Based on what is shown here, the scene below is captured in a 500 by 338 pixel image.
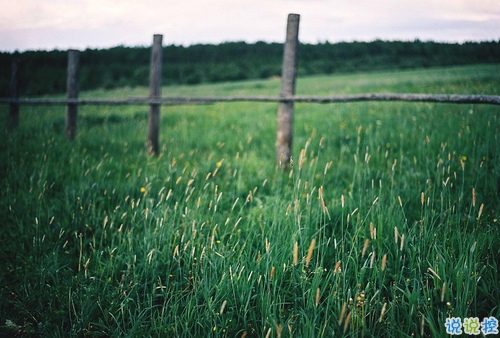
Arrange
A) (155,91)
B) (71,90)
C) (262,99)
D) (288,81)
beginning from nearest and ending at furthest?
(288,81), (262,99), (155,91), (71,90)

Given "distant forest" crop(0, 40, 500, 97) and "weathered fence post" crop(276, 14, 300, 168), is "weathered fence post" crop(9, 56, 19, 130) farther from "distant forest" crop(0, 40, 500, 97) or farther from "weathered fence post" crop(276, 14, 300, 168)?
"distant forest" crop(0, 40, 500, 97)

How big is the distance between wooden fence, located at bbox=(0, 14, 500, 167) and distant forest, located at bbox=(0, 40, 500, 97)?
29.4m

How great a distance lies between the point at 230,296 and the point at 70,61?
561 cm

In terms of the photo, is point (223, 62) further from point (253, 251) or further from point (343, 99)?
point (253, 251)

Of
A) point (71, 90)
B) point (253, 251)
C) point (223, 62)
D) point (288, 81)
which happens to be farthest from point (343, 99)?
point (223, 62)

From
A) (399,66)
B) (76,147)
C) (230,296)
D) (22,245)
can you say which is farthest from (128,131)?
(399,66)

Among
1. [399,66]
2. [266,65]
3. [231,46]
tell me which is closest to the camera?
[399,66]

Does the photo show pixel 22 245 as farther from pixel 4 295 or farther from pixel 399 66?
pixel 399 66

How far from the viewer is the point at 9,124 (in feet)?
20.9

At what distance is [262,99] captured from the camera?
4484 mm

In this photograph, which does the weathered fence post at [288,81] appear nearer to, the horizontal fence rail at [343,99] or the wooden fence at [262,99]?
the wooden fence at [262,99]

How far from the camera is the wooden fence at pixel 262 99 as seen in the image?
10.7 feet

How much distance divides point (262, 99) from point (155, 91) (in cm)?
176

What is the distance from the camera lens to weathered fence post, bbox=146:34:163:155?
501 cm
